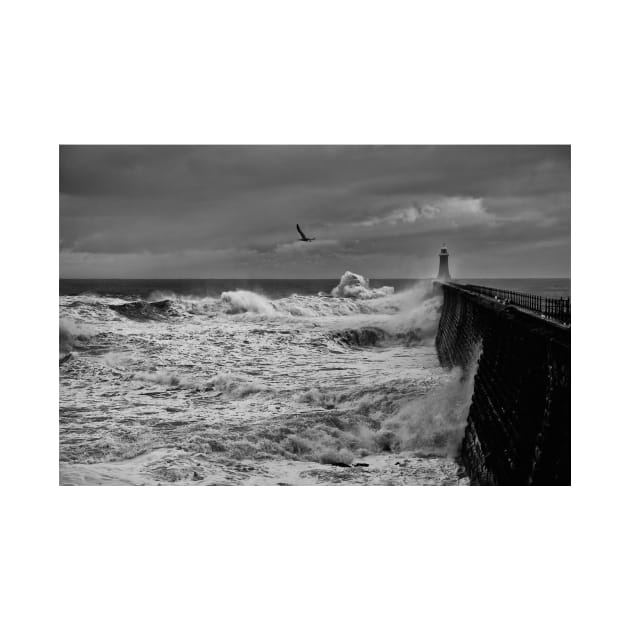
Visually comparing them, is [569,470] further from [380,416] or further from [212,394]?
[212,394]

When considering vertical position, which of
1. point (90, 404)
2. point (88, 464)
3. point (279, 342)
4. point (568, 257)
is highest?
point (568, 257)

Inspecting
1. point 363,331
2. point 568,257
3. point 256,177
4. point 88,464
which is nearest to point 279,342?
point 363,331

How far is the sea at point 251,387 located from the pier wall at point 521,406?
63 cm

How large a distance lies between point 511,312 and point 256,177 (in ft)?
14.2

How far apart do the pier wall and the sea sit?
63cm

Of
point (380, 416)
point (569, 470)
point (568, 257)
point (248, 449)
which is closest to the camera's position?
point (569, 470)

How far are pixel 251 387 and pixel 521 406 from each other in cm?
497

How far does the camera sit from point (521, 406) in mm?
7270

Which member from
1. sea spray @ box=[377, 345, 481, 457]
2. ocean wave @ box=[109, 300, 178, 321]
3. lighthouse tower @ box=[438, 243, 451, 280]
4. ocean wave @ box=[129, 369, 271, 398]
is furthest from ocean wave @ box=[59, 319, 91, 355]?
lighthouse tower @ box=[438, 243, 451, 280]

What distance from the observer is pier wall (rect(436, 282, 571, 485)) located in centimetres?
669

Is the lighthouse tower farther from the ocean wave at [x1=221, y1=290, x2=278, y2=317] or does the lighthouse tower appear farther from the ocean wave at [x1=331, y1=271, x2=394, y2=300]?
the ocean wave at [x1=221, y1=290, x2=278, y2=317]

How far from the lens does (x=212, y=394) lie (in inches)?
425

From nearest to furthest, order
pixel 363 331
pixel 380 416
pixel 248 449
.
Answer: pixel 248 449 < pixel 380 416 < pixel 363 331

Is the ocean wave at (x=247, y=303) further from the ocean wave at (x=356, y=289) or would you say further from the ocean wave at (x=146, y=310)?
the ocean wave at (x=356, y=289)
